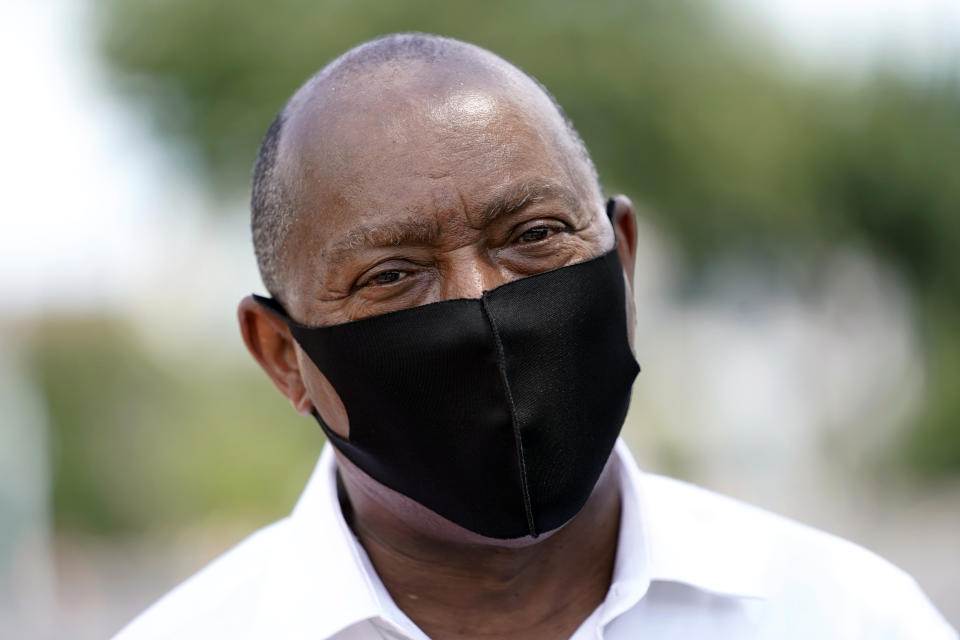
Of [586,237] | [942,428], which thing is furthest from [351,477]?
[942,428]

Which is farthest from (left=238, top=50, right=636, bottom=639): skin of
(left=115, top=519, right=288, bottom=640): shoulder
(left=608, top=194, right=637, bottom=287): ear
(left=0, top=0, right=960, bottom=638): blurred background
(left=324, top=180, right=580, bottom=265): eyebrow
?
(left=0, top=0, right=960, bottom=638): blurred background

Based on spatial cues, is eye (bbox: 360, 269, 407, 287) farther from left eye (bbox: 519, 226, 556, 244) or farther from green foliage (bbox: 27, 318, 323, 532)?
green foliage (bbox: 27, 318, 323, 532)

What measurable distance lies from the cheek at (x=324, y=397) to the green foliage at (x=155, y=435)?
9.95 m

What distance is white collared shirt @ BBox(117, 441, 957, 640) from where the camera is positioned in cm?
229

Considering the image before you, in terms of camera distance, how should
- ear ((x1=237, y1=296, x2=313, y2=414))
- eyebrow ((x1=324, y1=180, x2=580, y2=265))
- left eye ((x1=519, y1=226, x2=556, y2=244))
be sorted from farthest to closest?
ear ((x1=237, y1=296, x2=313, y2=414)), left eye ((x1=519, y1=226, x2=556, y2=244)), eyebrow ((x1=324, y1=180, x2=580, y2=265))

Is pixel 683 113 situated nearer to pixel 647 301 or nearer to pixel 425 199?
pixel 647 301

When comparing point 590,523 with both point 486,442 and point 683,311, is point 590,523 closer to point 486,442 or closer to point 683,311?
point 486,442

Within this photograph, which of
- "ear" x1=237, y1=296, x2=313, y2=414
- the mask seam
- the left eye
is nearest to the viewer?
the mask seam

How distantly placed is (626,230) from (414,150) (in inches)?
26.1

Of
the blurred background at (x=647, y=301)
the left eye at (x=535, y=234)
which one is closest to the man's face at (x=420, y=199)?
the left eye at (x=535, y=234)

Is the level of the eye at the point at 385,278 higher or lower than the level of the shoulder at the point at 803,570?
higher

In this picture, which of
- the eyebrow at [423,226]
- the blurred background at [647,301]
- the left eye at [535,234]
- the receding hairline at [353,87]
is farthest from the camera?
the blurred background at [647,301]

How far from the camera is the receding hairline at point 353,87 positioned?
240cm

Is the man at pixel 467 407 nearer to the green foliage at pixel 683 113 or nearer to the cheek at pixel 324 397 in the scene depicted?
the cheek at pixel 324 397
